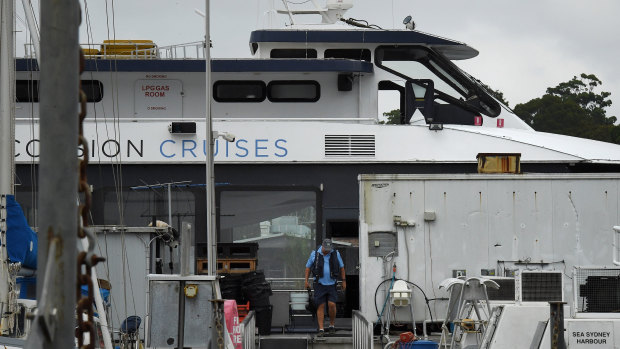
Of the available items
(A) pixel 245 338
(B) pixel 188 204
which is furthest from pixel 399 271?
(B) pixel 188 204

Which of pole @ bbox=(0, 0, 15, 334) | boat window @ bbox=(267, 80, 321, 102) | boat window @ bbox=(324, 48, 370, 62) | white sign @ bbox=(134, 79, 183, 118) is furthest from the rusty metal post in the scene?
white sign @ bbox=(134, 79, 183, 118)

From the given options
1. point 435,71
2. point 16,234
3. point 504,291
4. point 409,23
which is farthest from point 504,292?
point 409,23

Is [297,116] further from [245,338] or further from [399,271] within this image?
[245,338]

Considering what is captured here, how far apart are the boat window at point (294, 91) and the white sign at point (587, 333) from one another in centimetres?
1149

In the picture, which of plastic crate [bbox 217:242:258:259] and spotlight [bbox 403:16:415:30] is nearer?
plastic crate [bbox 217:242:258:259]

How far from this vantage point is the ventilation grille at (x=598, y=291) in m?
13.1

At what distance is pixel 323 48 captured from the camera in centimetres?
2388

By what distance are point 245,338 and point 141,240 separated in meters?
3.40

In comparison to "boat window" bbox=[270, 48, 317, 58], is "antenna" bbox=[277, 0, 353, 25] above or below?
above

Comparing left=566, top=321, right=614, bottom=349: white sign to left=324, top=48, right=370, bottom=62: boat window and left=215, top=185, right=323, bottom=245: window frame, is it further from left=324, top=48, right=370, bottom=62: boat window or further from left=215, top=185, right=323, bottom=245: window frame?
left=324, top=48, right=370, bottom=62: boat window

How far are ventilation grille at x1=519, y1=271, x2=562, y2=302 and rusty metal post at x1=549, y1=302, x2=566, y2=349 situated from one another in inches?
117

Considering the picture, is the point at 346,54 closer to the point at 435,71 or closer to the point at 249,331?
the point at 435,71

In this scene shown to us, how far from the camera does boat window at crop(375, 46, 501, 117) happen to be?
2345 cm

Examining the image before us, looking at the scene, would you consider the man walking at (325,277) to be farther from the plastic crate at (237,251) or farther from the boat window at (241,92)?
the boat window at (241,92)
